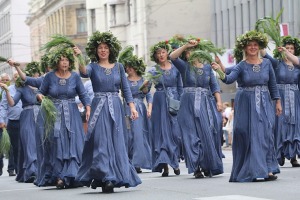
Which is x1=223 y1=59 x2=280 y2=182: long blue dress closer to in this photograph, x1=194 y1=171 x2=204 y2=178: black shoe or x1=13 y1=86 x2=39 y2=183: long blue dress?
x1=194 y1=171 x2=204 y2=178: black shoe

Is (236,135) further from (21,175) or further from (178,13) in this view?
(178,13)

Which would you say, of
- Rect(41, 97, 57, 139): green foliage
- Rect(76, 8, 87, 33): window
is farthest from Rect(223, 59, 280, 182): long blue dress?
Rect(76, 8, 87, 33): window

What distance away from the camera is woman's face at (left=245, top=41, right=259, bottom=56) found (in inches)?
621

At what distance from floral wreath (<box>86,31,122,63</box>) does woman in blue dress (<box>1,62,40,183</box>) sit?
Result: 4058 millimetres

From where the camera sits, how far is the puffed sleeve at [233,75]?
15.7m

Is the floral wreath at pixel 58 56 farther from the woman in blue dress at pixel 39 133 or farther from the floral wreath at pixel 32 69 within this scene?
the floral wreath at pixel 32 69

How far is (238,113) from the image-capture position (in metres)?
16.0

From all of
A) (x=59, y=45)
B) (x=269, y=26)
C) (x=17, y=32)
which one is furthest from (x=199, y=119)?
(x=17, y=32)

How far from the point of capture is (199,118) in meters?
17.7

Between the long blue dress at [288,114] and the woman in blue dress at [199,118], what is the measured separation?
85.3 inches

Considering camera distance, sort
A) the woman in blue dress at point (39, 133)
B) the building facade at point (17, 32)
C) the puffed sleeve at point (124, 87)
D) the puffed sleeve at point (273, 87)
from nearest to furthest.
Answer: the puffed sleeve at point (124, 87) < the puffed sleeve at point (273, 87) < the woman in blue dress at point (39, 133) < the building facade at point (17, 32)

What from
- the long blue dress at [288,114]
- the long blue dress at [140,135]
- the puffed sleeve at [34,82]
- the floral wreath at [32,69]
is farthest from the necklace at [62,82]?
the long blue dress at [288,114]

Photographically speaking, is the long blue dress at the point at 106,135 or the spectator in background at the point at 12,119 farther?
the spectator in background at the point at 12,119

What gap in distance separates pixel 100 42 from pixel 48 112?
4.97ft
